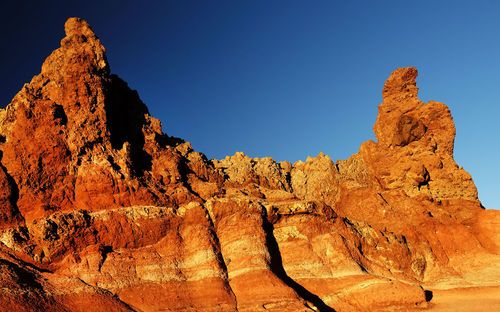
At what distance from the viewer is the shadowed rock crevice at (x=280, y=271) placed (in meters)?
24.2

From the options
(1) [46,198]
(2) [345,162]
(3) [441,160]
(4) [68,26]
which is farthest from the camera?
(2) [345,162]

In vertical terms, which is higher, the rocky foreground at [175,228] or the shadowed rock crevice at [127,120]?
the shadowed rock crevice at [127,120]

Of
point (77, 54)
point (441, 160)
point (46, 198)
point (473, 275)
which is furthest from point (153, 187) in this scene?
point (441, 160)

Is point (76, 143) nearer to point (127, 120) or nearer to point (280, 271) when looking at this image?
point (127, 120)

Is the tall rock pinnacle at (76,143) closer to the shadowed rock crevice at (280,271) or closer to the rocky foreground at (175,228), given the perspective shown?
the rocky foreground at (175,228)

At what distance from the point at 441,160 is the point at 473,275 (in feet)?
47.9

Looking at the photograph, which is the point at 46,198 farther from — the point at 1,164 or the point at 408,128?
the point at 408,128

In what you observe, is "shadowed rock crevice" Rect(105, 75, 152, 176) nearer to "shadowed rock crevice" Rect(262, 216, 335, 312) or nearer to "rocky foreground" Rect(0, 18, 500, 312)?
"rocky foreground" Rect(0, 18, 500, 312)

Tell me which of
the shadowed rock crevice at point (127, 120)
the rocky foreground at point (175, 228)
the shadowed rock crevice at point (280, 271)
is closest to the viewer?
the rocky foreground at point (175, 228)

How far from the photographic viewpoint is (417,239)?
3400cm

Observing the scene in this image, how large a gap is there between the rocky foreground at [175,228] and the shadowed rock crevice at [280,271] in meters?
0.15

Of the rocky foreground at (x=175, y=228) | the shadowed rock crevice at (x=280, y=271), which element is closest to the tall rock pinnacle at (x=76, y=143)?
the rocky foreground at (x=175, y=228)

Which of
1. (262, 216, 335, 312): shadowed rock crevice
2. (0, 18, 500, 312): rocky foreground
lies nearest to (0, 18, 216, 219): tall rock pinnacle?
(0, 18, 500, 312): rocky foreground

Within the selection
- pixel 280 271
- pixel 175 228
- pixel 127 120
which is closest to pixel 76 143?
pixel 127 120
